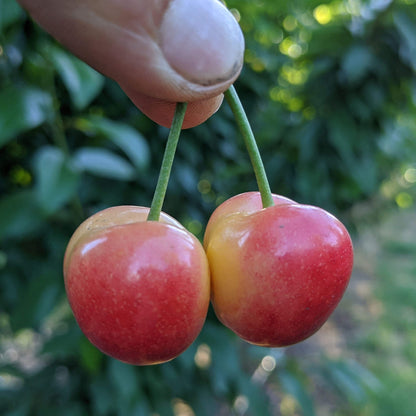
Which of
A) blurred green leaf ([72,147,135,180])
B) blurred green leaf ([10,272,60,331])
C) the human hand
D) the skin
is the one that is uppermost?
the human hand

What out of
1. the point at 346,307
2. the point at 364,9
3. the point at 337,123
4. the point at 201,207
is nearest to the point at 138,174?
the point at 201,207

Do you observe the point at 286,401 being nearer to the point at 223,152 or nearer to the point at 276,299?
the point at 223,152

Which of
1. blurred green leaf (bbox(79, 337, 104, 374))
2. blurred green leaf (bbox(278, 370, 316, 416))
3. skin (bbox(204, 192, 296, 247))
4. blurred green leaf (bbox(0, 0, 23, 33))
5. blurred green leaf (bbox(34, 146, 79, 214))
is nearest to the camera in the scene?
skin (bbox(204, 192, 296, 247))

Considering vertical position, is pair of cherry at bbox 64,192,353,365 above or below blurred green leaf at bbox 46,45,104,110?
above

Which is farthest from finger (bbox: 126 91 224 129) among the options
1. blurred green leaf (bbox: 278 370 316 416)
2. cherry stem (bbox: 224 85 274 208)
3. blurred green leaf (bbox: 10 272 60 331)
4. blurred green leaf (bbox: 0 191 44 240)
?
blurred green leaf (bbox: 278 370 316 416)

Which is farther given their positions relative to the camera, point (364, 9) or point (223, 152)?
point (223, 152)

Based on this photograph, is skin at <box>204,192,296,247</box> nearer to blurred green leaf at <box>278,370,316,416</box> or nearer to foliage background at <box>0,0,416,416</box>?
foliage background at <box>0,0,416,416</box>

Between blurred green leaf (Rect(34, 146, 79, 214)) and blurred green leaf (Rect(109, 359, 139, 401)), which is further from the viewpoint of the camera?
blurred green leaf (Rect(109, 359, 139, 401))

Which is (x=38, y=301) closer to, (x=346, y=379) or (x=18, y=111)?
(x=18, y=111)
